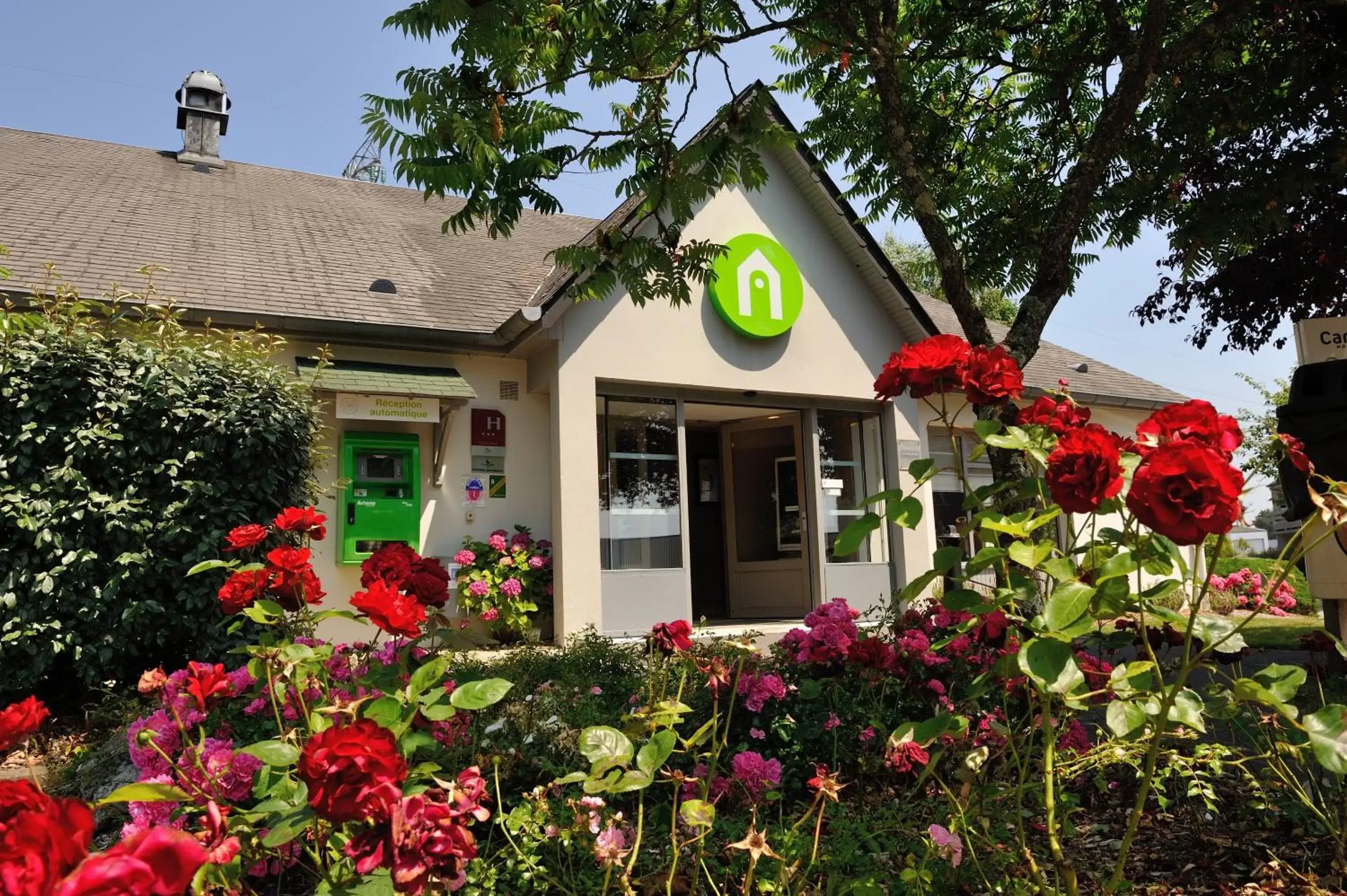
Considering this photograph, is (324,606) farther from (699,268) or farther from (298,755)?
(298,755)

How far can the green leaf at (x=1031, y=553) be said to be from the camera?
5.43 ft

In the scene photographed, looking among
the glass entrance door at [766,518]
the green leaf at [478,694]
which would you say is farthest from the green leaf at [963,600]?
the glass entrance door at [766,518]

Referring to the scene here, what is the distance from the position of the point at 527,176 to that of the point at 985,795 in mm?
3136

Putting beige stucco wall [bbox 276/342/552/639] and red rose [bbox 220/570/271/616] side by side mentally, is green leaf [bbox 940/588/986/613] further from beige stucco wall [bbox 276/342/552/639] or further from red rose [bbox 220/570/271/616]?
beige stucco wall [bbox 276/342/552/639]

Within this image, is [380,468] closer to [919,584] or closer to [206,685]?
[206,685]

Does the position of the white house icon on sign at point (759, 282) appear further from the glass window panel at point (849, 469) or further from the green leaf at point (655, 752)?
the green leaf at point (655, 752)

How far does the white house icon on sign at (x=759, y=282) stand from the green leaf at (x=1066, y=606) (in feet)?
29.8

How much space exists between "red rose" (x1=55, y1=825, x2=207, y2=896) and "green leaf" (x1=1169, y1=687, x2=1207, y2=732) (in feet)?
5.23

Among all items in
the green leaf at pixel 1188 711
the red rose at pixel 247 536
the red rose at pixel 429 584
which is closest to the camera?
the green leaf at pixel 1188 711

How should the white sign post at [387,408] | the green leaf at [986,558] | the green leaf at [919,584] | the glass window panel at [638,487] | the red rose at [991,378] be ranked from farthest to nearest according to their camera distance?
the glass window panel at [638,487]
the white sign post at [387,408]
the red rose at [991,378]
the green leaf at [919,584]
the green leaf at [986,558]

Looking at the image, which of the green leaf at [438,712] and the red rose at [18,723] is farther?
the green leaf at [438,712]

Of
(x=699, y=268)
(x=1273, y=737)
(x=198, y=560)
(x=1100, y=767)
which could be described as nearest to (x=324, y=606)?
(x=198, y=560)

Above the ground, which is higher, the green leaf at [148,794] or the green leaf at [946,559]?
the green leaf at [946,559]

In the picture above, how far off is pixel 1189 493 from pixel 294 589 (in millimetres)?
2059
